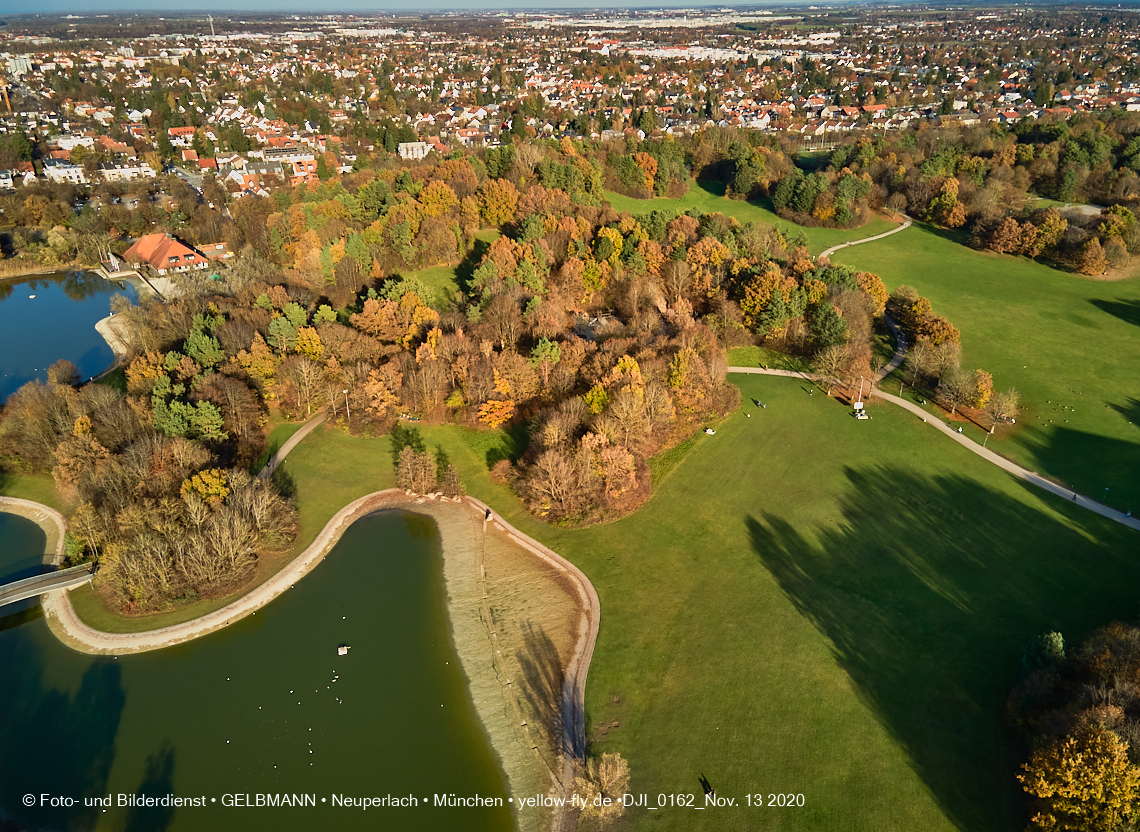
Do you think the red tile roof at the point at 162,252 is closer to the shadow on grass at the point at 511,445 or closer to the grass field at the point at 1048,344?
the shadow on grass at the point at 511,445

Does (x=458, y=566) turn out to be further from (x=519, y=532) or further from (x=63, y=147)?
(x=63, y=147)

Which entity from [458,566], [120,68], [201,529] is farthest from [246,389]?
[120,68]

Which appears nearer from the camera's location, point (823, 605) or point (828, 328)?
point (823, 605)

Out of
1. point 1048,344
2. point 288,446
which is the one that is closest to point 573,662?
point 288,446

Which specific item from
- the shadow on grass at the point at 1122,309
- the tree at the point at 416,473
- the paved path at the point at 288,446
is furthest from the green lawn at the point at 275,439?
the shadow on grass at the point at 1122,309

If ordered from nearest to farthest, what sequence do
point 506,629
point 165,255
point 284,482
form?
point 506,629, point 284,482, point 165,255

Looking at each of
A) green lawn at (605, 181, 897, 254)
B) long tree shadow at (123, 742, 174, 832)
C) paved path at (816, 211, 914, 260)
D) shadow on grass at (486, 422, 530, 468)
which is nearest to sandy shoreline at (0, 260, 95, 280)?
shadow on grass at (486, 422, 530, 468)

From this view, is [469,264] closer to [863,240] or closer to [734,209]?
[734,209]
